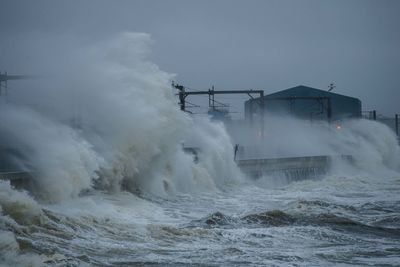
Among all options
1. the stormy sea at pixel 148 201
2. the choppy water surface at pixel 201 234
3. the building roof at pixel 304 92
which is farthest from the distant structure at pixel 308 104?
the choppy water surface at pixel 201 234

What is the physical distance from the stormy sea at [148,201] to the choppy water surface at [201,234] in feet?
0.07

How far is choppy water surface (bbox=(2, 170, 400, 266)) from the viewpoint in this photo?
26.9 ft

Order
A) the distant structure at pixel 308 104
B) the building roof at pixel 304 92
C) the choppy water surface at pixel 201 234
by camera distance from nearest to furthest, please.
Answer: the choppy water surface at pixel 201 234 < the distant structure at pixel 308 104 < the building roof at pixel 304 92

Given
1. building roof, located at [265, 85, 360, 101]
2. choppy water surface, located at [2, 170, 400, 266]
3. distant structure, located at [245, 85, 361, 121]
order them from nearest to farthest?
choppy water surface, located at [2, 170, 400, 266] → distant structure, located at [245, 85, 361, 121] → building roof, located at [265, 85, 360, 101]

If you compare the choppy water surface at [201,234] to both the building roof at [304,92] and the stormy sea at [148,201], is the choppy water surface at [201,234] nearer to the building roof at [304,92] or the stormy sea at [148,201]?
the stormy sea at [148,201]

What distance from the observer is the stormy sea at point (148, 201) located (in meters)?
8.47

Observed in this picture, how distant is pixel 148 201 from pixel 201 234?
5.38 metres

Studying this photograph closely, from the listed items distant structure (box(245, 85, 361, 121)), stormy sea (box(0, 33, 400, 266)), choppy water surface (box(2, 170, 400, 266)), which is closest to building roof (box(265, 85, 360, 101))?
distant structure (box(245, 85, 361, 121))

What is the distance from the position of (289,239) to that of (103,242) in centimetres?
312

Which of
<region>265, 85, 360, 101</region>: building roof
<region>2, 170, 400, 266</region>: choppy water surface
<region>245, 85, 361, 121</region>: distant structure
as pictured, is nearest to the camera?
<region>2, 170, 400, 266</region>: choppy water surface

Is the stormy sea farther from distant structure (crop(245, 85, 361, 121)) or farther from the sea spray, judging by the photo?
distant structure (crop(245, 85, 361, 121))

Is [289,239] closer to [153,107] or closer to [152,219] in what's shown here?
[152,219]

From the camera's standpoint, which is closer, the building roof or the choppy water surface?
the choppy water surface

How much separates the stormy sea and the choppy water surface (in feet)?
0.07
